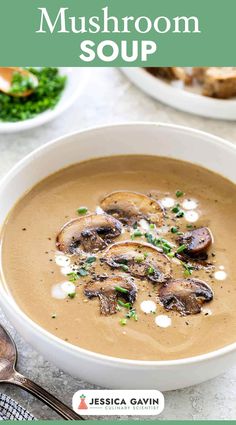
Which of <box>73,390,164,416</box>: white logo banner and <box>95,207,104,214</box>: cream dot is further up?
<box>95,207,104,214</box>: cream dot

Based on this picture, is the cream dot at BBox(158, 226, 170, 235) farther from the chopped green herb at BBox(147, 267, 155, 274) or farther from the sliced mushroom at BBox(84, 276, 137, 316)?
the sliced mushroom at BBox(84, 276, 137, 316)

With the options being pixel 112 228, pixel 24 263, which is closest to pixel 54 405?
pixel 24 263

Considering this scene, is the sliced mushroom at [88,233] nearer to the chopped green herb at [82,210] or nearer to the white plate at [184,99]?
the chopped green herb at [82,210]

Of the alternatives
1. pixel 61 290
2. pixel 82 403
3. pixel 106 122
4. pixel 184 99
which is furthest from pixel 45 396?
pixel 184 99

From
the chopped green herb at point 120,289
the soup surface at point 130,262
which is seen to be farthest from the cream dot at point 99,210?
the chopped green herb at point 120,289

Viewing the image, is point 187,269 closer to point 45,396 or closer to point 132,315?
point 132,315

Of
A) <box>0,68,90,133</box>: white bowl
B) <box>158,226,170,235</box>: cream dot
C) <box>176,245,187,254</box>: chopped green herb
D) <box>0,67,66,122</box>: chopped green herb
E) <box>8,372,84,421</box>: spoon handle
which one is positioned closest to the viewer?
<box>8,372,84,421</box>: spoon handle

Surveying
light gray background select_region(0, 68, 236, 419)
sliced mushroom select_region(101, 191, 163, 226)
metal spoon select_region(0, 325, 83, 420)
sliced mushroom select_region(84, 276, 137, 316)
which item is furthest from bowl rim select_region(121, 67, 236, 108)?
metal spoon select_region(0, 325, 83, 420)
